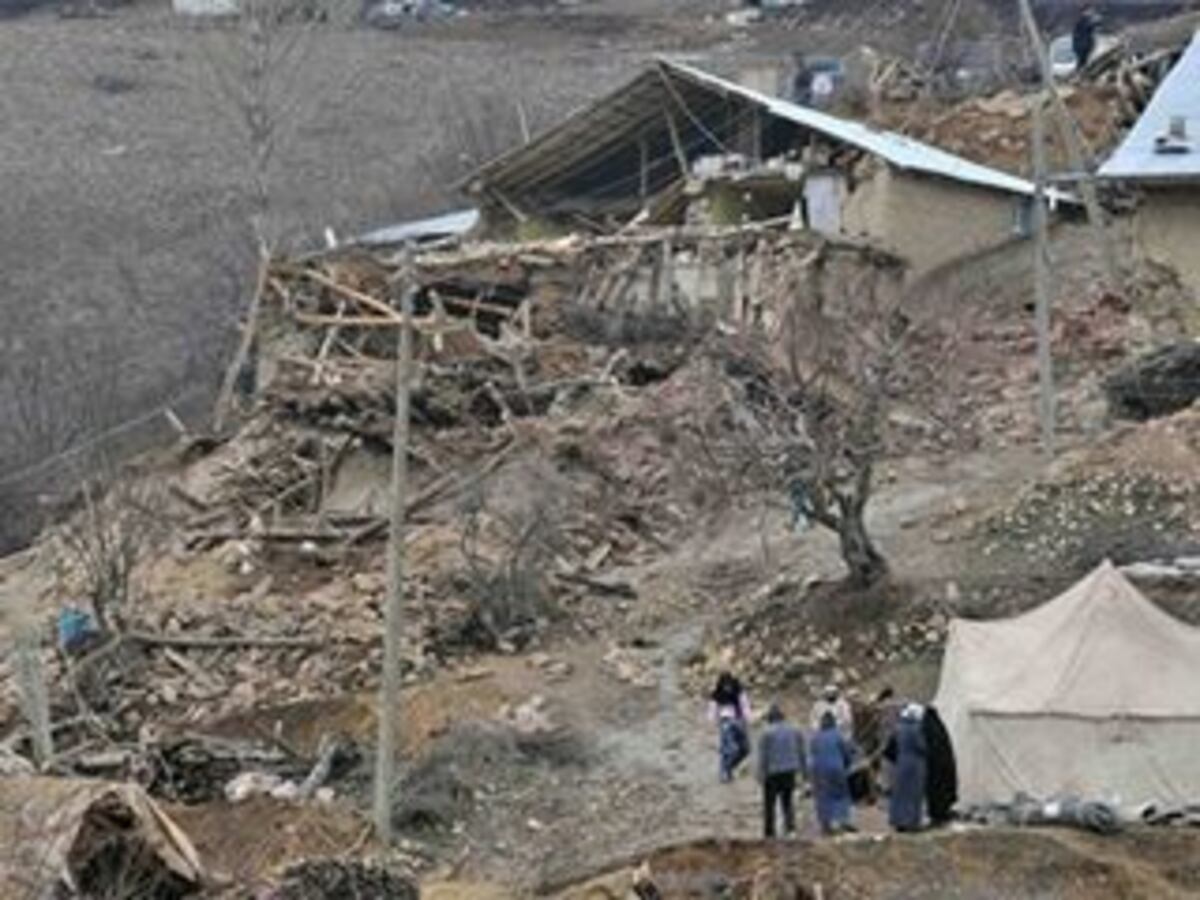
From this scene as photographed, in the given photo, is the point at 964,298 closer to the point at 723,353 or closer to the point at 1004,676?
the point at 723,353

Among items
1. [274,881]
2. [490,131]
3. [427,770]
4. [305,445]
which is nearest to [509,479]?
[305,445]

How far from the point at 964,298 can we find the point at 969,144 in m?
7.11

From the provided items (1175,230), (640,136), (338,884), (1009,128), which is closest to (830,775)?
(338,884)

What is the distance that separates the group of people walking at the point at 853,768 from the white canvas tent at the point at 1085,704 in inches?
18.4

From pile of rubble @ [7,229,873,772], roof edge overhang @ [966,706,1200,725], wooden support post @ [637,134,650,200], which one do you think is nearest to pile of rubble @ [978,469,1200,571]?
pile of rubble @ [7,229,873,772]

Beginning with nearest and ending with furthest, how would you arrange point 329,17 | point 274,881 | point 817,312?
point 274,881
point 817,312
point 329,17

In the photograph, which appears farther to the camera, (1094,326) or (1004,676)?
(1094,326)

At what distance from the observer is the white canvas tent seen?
62.4ft

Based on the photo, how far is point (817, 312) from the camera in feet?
99.1

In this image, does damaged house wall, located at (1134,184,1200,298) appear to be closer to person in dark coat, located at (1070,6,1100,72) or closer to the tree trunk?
the tree trunk

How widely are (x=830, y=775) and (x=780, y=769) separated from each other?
0.46m

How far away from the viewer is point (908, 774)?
1842 cm

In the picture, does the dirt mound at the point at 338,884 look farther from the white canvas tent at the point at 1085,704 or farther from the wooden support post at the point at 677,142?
the wooden support post at the point at 677,142

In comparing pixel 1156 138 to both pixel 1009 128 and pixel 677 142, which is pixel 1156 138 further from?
pixel 677 142
